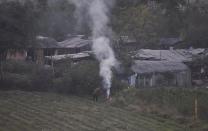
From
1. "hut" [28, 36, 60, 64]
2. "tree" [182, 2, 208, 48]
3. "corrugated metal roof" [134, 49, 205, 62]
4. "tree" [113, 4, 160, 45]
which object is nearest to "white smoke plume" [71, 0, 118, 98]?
"corrugated metal roof" [134, 49, 205, 62]

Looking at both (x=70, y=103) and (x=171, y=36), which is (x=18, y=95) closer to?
(x=70, y=103)

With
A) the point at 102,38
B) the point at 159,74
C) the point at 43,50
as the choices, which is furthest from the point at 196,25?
the point at 43,50

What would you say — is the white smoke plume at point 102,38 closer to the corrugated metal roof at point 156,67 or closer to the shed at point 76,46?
the corrugated metal roof at point 156,67

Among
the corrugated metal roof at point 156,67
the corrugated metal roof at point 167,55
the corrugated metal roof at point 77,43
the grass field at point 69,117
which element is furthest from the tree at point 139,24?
the grass field at point 69,117

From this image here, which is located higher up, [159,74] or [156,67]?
[156,67]

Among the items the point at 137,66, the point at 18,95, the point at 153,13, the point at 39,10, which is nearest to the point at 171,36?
the point at 153,13

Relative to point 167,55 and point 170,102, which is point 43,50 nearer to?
point 167,55
